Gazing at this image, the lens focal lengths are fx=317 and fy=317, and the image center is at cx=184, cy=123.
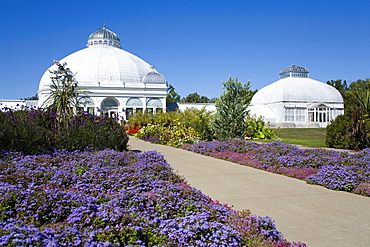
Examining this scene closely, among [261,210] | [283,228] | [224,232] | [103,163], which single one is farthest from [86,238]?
[103,163]

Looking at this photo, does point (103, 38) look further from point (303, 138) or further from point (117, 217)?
point (117, 217)

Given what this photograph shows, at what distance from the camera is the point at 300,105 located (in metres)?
51.2

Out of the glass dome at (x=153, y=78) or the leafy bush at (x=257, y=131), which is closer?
the leafy bush at (x=257, y=131)

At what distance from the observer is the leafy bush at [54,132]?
780 cm

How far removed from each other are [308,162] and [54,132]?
701cm

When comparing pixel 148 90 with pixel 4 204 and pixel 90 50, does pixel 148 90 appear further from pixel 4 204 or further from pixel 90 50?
pixel 4 204

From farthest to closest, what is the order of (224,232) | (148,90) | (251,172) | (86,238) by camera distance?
(148,90) → (251,172) → (224,232) → (86,238)

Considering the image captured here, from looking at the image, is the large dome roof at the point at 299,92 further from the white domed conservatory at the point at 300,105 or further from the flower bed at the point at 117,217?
the flower bed at the point at 117,217

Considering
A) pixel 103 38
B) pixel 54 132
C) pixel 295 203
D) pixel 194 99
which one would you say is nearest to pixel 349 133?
pixel 295 203

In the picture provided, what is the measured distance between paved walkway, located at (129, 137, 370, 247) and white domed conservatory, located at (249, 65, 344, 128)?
43.4 meters

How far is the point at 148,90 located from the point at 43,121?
163ft

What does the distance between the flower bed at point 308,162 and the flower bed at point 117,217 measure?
10.8ft

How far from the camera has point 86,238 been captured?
2.80 metres

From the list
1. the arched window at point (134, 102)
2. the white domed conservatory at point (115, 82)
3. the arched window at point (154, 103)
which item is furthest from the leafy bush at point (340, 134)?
the arched window at point (134, 102)
